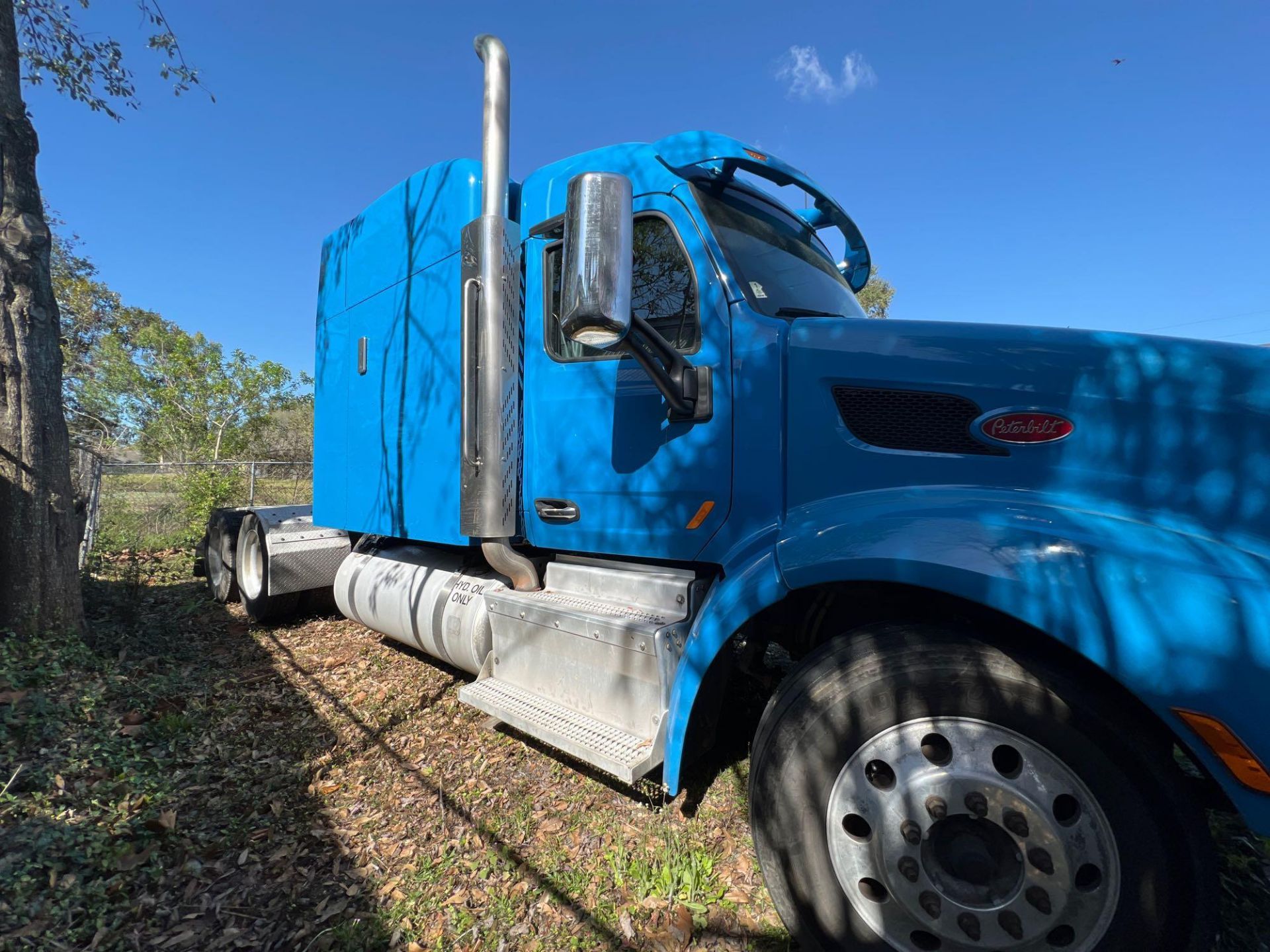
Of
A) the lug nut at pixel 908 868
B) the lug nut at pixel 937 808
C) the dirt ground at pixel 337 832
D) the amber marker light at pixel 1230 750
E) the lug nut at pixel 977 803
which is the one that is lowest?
the dirt ground at pixel 337 832

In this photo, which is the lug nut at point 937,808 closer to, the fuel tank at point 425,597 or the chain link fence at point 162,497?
the fuel tank at point 425,597

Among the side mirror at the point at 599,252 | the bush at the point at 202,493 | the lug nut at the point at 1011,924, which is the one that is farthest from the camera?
the bush at the point at 202,493

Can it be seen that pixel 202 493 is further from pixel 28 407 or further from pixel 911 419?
pixel 911 419

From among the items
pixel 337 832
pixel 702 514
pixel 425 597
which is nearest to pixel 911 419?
pixel 702 514

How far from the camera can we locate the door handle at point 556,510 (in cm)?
312

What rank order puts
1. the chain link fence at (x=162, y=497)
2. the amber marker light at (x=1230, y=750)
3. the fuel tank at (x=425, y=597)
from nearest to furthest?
1. the amber marker light at (x=1230, y=750)
2. the fuel tank at (x=425, y=597)
3. the chain link fence at (x=162, y=497)

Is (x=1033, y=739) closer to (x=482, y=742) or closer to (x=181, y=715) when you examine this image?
(x=482, y=742)

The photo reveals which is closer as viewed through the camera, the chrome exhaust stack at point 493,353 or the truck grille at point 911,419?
the truck grille at point 911,419

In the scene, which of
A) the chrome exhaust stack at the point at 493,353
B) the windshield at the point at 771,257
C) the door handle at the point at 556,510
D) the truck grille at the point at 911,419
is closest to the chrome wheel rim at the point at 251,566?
the chrome exhaust stack at the point at 493,353

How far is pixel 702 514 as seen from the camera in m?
2.59

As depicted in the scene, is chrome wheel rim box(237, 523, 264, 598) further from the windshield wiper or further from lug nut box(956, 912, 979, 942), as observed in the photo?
lug nut box(956, 912, 979, 942)

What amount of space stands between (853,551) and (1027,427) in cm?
69

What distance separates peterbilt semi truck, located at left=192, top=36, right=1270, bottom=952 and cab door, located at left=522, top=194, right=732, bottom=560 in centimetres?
2

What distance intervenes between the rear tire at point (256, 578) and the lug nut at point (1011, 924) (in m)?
6.00
